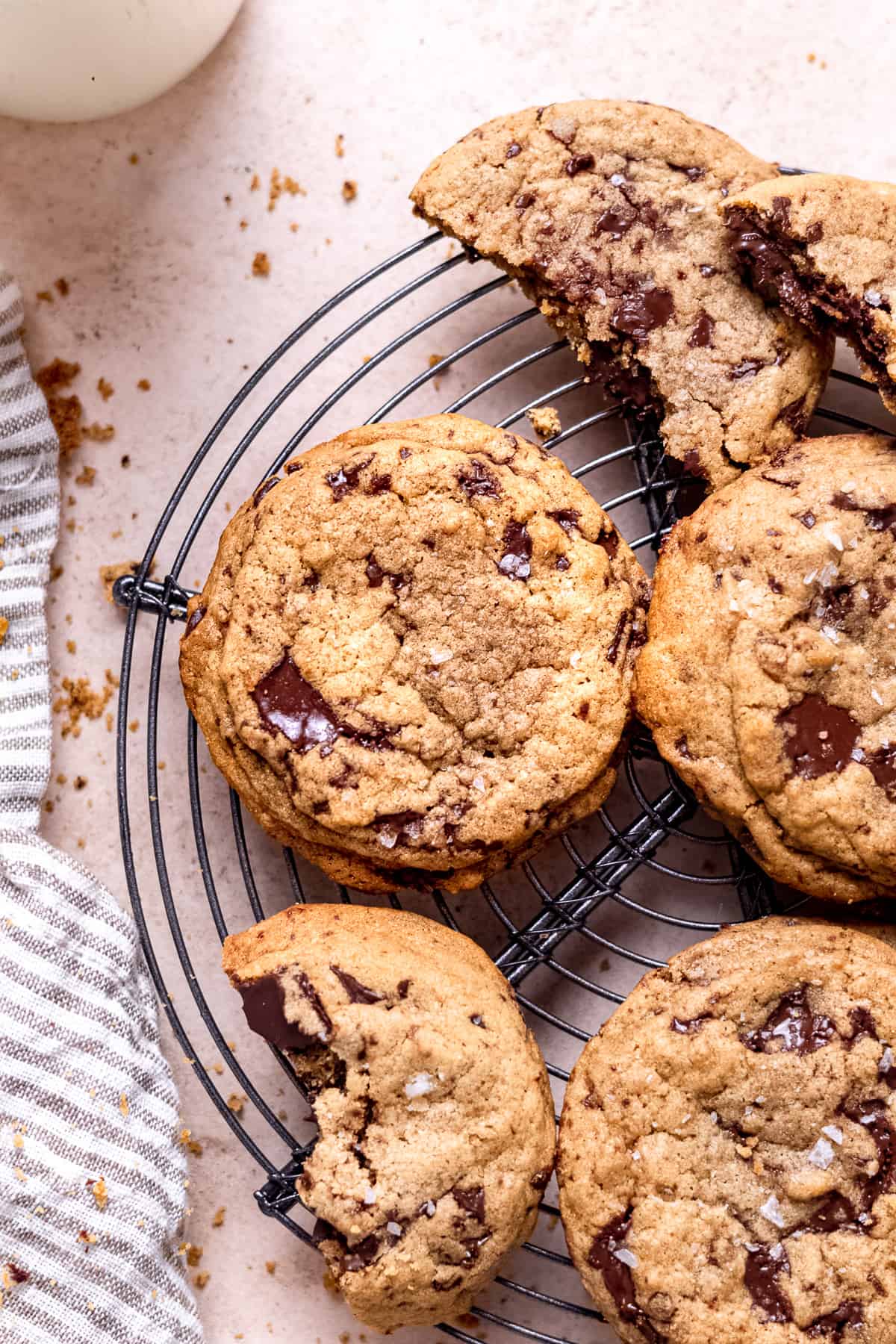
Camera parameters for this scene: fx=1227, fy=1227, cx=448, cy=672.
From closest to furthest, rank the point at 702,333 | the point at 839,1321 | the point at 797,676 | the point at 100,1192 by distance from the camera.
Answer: the point at 839,1321 → the point at 797,676 → the point at 702,333 → the point at 100,1192

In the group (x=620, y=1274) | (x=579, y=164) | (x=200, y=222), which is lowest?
(x=620, y=1274)

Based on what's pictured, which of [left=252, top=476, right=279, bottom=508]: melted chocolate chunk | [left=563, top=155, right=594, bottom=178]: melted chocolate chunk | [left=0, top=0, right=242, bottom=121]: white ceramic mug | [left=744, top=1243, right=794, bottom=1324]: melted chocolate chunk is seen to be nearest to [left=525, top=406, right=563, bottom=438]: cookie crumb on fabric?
[left=563, top=155, right=594, bottom=178]: melted chocolate chunk

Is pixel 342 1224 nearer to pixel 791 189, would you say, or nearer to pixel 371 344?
pixel 371 344

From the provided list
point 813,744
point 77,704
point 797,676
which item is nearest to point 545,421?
point 797,676

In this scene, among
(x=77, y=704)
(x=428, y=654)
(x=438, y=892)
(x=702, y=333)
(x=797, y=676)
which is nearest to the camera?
(x=797, y=676)

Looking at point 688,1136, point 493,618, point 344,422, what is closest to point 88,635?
point 344,422

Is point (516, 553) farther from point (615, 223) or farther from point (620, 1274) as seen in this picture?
point (620, 1274)
